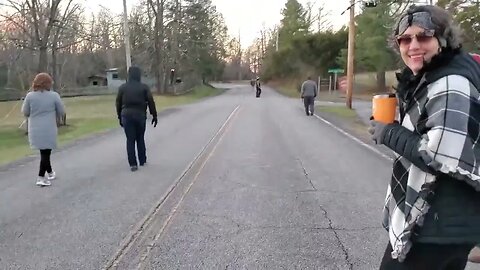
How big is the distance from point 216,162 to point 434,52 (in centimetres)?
810

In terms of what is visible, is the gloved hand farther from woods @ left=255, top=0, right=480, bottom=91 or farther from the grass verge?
woods @ left=255, top=0, right=480, bottom=91

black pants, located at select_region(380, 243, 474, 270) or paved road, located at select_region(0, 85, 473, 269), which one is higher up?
black pants, located at select_region(380, 243, 474, 270)

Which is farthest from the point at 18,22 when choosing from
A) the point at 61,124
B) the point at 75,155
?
the point at 75,155

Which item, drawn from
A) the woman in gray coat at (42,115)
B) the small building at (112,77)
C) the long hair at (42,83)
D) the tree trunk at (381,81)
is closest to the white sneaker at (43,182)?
the woman in gray coat at (42,115)

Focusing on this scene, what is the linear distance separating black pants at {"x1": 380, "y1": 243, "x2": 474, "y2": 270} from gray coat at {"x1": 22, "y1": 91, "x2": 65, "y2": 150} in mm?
6828

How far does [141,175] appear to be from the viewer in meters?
8.61

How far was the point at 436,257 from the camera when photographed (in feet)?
6.96

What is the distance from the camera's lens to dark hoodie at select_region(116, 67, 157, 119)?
30.5 feet

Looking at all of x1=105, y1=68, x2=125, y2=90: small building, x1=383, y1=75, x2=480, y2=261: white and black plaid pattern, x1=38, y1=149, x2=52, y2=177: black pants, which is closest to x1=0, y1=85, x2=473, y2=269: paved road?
x1=38, y1=149, x2=52, y2=177: black pants

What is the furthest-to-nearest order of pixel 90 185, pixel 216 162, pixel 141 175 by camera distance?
pixel 216 162 < pixel 141 175 < pixel 90 185

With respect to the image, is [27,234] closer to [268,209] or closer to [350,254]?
[268,209]

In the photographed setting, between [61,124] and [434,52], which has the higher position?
[434,52]

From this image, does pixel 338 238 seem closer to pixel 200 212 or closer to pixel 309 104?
pixel 200 212

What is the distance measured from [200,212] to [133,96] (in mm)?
4016
